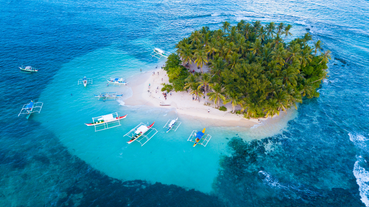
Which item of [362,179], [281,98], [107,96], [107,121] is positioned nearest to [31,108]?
[107,96]

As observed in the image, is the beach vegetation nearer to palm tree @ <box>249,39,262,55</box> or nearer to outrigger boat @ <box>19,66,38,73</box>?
palm tree @ <box>249,39,262,55</box>

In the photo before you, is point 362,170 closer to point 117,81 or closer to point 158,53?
point 117,81

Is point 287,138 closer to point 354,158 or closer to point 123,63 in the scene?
point 354,158

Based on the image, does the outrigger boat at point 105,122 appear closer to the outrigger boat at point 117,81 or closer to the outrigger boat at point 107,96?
the outrigger boat at point 107,96

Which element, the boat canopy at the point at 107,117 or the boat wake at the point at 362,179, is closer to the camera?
the boat wake at the point at 362,179

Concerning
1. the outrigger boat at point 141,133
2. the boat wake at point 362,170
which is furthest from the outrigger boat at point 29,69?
the boat wake at point 362,170

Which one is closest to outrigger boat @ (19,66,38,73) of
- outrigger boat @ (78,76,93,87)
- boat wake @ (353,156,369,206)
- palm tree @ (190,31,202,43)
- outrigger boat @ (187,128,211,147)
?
outrigger boat @ (78,76,93,87)
